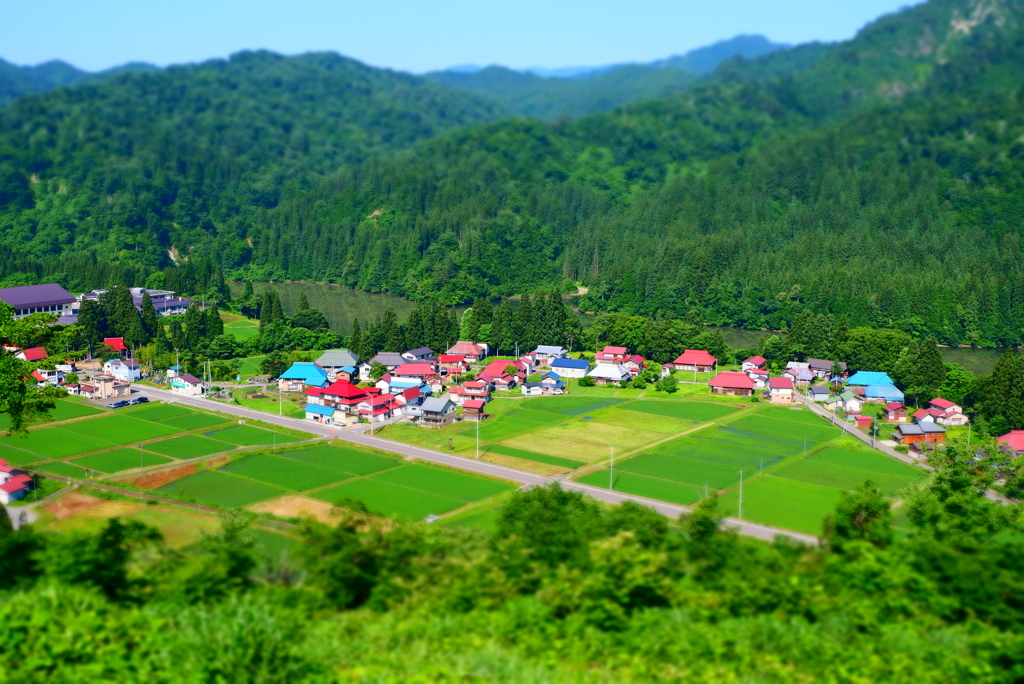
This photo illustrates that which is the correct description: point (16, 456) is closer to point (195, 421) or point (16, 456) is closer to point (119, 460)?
point (119, 460)

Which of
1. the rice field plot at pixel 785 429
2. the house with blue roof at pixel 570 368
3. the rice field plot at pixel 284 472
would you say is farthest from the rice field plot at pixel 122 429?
the rice field plot at pixel 785 429

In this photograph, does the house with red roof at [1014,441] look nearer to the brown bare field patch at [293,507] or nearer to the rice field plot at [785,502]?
the rice field plot at [785,502]

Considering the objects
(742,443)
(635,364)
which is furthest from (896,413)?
(635,364)

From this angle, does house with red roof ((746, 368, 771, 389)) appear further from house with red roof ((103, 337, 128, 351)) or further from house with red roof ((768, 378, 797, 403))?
house with red roof ((103, 337, 128, 351))

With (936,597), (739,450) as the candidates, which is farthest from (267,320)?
(936,597)

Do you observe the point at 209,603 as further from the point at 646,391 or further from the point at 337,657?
the point at 646,391
